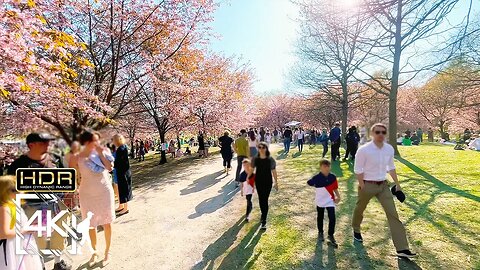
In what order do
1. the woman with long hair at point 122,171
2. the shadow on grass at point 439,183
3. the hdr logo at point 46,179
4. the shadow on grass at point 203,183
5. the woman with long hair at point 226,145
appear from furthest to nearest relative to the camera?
the woman with long hair at point 226,145
the shadow on grass at point 203,183
the shadow on grass at point 439,183
the woman with long hair at point 122,171
the hdr logo at point 46,179

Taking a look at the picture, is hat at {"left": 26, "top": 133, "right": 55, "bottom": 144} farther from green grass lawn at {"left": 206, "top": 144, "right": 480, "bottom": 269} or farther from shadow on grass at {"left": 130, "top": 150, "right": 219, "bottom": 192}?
shadow on grass at {"left": 130, "top": 150, "right": 219, "bottom": 192}

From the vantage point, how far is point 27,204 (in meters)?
3.10

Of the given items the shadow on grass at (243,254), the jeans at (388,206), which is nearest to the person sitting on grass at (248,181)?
the shadow on grass at (243,254)

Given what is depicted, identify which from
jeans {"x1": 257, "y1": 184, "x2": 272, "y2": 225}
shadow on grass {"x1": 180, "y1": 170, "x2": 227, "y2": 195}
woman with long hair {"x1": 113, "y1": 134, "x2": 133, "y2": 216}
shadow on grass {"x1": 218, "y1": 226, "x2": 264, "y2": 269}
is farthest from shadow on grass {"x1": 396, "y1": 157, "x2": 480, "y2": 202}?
woman with long hair {"x1": 113, "y1": 134, "x2": 133, "y2": 216}

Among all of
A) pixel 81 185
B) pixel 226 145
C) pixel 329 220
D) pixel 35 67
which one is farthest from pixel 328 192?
pixel 226 145

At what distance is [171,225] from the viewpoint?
5.68 meters

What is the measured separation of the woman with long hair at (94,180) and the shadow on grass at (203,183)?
4.67m

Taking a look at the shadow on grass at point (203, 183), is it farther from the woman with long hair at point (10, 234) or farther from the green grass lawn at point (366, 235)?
the woman with long hair at point (10, 234)

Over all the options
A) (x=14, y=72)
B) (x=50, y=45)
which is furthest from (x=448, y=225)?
(x=14, y=72)

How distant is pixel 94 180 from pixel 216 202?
392 centimetres

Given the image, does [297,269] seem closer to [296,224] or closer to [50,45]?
[296,224]

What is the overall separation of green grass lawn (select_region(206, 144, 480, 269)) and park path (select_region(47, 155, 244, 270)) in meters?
0.43

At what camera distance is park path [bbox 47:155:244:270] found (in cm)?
420

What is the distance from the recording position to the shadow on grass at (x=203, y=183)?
8938mm
